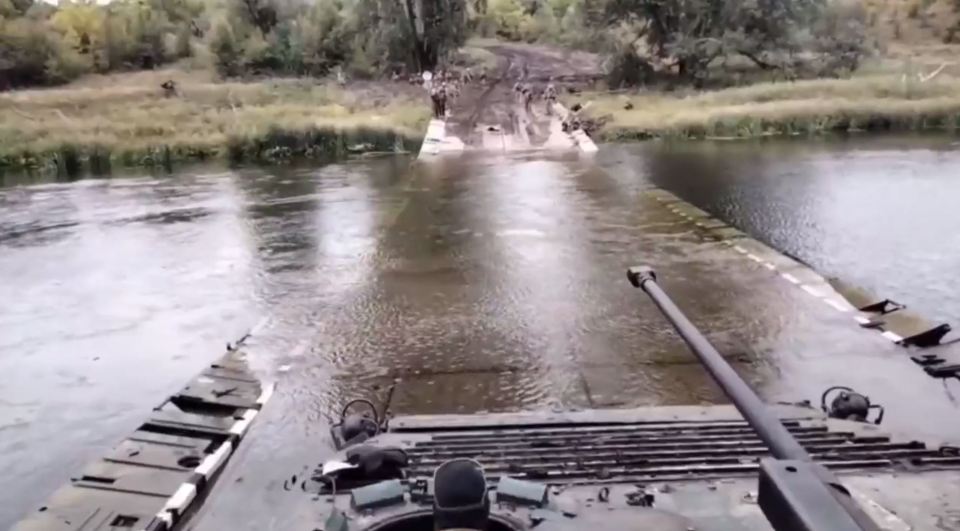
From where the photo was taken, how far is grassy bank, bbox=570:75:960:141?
2691 centimetres

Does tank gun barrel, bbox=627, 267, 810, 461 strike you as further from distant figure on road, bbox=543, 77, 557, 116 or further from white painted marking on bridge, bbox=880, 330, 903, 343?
distant figure on road, bbox=543, 77, 557, 116

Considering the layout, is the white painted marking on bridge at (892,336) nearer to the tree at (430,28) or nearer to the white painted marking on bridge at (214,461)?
the white painted marking on bridge at (214,461)

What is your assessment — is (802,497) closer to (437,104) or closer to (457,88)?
(437,104)

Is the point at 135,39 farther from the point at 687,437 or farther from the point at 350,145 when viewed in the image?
the point at 687,437

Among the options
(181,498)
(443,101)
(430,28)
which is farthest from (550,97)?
(181,498)

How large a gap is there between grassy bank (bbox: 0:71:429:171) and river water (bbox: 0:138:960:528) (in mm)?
7500

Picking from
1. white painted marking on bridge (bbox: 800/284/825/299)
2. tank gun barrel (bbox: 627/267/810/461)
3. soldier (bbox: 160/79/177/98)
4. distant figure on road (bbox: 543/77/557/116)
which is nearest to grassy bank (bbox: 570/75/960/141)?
distant figure on road (bbox: 543/77/557/116)

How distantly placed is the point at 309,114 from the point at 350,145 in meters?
4.28

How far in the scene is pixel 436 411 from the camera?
607cm

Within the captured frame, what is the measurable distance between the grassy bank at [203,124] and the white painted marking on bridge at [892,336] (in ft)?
64.9

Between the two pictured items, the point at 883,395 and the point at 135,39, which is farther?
the point at 135,39

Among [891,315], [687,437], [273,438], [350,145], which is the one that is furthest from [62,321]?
[350,145]

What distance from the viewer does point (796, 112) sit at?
27.5 m

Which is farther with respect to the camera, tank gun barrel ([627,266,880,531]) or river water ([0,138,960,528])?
river water ([0,138,960,528])
